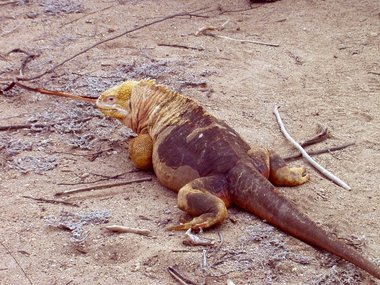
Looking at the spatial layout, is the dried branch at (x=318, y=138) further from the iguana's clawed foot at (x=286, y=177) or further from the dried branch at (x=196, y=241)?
the dried branch at (x=196, y=241)

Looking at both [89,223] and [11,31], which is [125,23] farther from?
[89,223]

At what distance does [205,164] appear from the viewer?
17.7ft

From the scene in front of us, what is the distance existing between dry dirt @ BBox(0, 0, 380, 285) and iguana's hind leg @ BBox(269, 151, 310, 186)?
77 mm

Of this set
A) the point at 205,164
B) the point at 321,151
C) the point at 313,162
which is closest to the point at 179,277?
the point at 205,164

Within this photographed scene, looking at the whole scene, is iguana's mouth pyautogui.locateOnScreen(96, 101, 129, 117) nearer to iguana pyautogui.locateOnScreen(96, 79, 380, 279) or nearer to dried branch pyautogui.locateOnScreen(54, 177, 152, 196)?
iguana pyautogui.locateOnScreen(96, 79, 380, 279)

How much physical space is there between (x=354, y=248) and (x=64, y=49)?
4787 mm

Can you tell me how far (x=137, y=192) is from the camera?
A: 5617 millimetres

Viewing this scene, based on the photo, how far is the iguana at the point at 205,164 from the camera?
4887mm

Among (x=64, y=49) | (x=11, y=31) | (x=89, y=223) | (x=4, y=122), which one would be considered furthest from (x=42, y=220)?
(x=11, y=31)

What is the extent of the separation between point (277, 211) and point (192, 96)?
2581 mm

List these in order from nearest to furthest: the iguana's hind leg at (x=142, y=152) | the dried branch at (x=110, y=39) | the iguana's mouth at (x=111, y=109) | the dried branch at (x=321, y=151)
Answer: the iguana's hind leg at (x=142, y=152), the dried branch at (x=321, y=151), the iguana's mouth at (x=111, y=109), the dried branch at (x=110, y=39)

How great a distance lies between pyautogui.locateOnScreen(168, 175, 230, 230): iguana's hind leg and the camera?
4.98m

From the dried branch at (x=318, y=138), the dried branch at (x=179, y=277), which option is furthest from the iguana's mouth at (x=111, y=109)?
the dried branch at (x=179, y=277)

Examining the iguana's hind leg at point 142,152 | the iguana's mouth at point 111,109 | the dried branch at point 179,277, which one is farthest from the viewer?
the iguana's mouth at point 111,109
